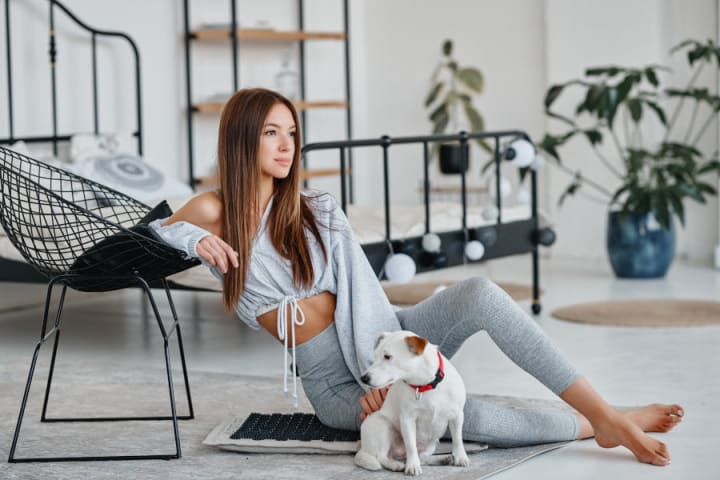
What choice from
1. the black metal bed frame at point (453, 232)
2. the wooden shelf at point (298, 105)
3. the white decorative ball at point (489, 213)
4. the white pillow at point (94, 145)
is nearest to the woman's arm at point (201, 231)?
the black metal bed frame at point (453, 232)

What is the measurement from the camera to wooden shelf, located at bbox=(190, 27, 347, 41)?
219 inches

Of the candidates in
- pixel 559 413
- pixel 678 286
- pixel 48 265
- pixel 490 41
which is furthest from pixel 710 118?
pixel 48 265

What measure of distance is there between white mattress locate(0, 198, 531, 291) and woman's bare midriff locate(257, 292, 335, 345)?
1.09 m

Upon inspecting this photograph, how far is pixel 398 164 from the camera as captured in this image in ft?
22.0

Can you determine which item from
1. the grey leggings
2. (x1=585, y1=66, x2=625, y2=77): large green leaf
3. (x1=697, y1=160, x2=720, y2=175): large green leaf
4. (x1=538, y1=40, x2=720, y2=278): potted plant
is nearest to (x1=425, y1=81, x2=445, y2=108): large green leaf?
(x1=538, y1=40, x2=720, y2=278): potted plant

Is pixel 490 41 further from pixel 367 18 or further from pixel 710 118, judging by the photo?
pixel 710 118

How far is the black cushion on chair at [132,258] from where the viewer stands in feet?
7.29

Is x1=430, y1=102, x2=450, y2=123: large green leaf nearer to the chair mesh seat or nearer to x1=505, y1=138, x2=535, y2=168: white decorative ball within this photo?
x1=505, y1=138, x2=535, y2=168: white decorative ball

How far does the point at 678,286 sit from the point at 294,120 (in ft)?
10.0

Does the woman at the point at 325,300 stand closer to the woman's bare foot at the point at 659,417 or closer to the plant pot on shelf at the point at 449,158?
the woman's bare foot at the point at 659,417

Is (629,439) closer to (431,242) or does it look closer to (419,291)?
(431,242)

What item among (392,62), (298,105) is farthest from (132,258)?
(392,62)

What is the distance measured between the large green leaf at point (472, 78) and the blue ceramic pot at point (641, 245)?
118 centimetres

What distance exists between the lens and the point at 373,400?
86.7 inches
